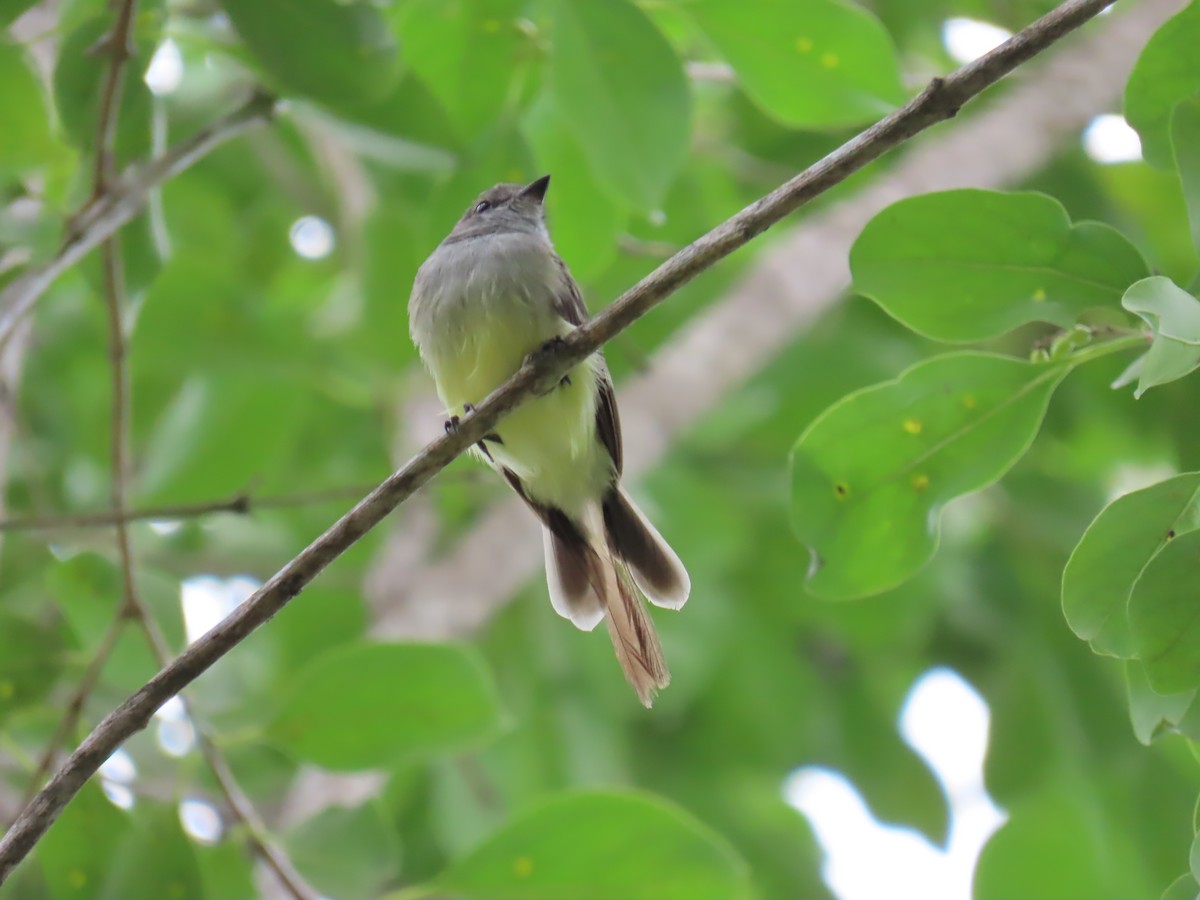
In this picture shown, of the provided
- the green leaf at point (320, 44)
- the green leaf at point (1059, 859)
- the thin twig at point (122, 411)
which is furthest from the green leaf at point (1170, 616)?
the green leaf at point (1059, 859)

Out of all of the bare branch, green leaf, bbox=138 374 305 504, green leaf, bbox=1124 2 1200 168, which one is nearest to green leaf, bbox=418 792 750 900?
the bare branch

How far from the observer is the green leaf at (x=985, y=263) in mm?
2105

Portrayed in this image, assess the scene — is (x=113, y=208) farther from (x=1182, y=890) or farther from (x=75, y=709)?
(x=1182, y=890)

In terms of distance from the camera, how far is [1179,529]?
185cm

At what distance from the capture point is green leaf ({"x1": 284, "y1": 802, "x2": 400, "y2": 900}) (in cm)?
302

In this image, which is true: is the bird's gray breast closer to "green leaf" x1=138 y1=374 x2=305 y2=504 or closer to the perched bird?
the perched bird

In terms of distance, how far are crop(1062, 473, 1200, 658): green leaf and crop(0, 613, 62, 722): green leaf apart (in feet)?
7.71

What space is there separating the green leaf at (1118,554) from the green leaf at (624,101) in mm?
1363

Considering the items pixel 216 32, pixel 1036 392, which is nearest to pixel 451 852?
pixel 216 32

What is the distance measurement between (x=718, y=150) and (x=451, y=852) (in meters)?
2.87

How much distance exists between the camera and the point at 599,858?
3.00 m

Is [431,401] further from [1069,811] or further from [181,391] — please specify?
[1069,811]

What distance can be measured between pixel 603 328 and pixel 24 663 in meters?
1.81

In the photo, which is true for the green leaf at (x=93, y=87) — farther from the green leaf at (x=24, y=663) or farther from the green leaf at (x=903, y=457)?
the green leaf at (x=903, y=457)
